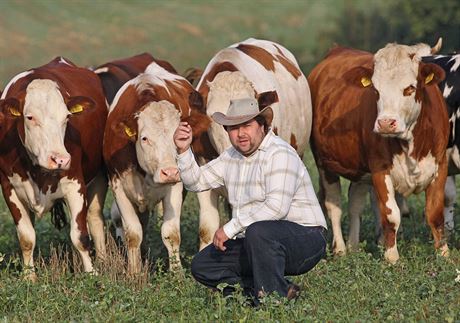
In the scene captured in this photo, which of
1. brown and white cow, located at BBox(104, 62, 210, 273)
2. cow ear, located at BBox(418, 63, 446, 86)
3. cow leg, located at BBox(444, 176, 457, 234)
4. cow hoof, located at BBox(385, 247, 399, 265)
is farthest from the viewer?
cow leg, located at BBox(444, 176, 457, 234)

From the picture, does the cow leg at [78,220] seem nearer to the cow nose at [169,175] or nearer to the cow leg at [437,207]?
the cow nose at [169,175]

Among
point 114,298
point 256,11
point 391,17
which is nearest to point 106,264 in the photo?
point 114,298

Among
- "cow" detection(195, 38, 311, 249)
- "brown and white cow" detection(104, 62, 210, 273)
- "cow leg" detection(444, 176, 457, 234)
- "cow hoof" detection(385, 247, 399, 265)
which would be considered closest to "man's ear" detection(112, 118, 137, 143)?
"brown and white cow" detection(104, 62, 210, 273)

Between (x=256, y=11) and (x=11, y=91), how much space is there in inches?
1912

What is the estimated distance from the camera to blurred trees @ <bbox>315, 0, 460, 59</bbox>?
3659cm

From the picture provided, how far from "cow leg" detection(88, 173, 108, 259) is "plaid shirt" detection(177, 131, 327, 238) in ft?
10.4

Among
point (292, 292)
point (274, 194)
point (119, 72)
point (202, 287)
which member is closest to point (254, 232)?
point (274, 194)

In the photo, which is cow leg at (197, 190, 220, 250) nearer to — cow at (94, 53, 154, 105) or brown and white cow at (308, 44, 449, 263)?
brown and white cow at (308, 44, 449, 263)

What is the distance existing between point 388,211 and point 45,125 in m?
3.36

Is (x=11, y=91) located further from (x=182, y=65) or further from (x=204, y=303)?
(x=182, y=65)

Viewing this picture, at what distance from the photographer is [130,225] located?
10.5 meters

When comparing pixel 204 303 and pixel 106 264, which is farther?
pixel 106 264

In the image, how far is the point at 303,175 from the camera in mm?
8016

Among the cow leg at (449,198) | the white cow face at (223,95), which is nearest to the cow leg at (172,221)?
the white cow face at (223,95)
